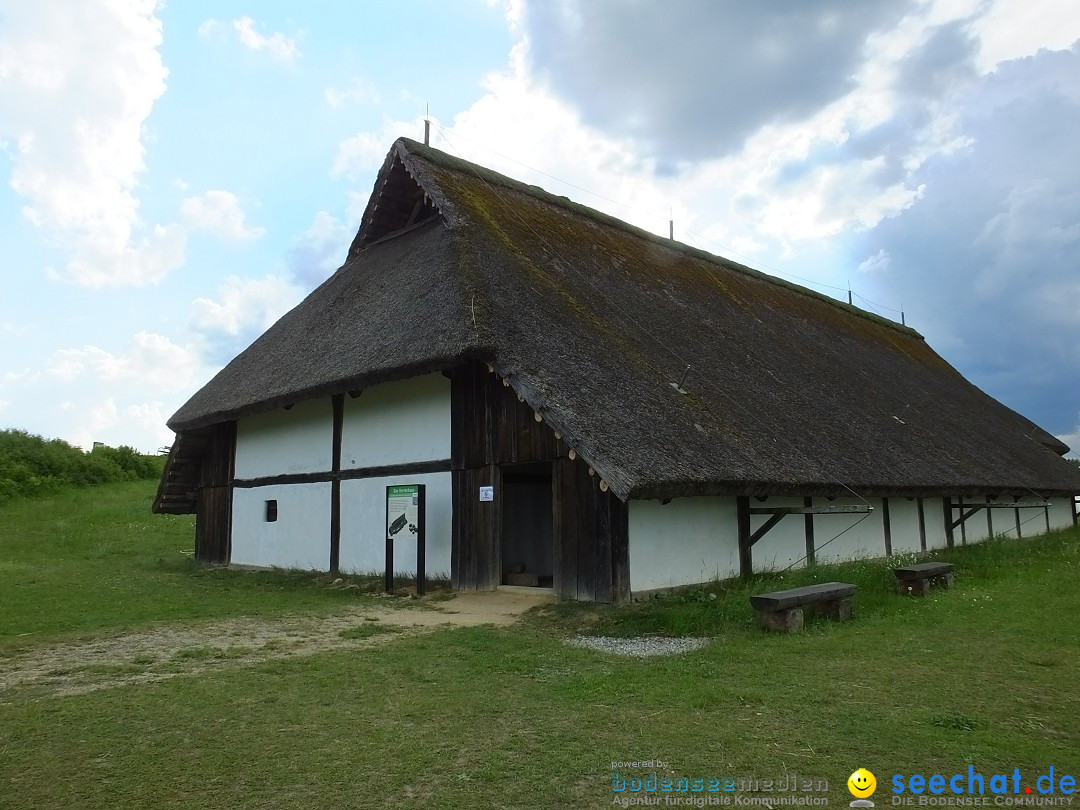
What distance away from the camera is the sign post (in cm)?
1084

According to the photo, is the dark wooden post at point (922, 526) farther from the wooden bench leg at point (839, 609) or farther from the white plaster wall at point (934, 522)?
the wooden bench leg at point (839, 609)

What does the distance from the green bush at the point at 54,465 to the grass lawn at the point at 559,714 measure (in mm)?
21234

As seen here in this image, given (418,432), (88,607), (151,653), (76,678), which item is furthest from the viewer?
(418,432)

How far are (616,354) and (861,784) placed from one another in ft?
25.4

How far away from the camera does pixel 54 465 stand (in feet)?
94.8

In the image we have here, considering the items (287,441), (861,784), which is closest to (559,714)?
(861,784)

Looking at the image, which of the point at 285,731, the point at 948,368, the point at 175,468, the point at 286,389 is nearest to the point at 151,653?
the point at 285,731

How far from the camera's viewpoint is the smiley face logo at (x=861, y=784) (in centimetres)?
362

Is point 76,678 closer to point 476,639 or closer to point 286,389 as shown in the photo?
point 476,639

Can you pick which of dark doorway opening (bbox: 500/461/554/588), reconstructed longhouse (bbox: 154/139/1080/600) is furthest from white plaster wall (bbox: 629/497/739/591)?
dark doorway opening (bbox: 500/461/554/588)

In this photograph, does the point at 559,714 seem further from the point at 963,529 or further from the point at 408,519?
the point at 963,529

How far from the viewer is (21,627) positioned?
857 cm

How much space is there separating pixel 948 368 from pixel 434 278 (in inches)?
888

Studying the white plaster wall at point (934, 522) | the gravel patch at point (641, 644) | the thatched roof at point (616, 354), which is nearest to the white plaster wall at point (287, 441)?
the thatched roof at point (616, 354)
